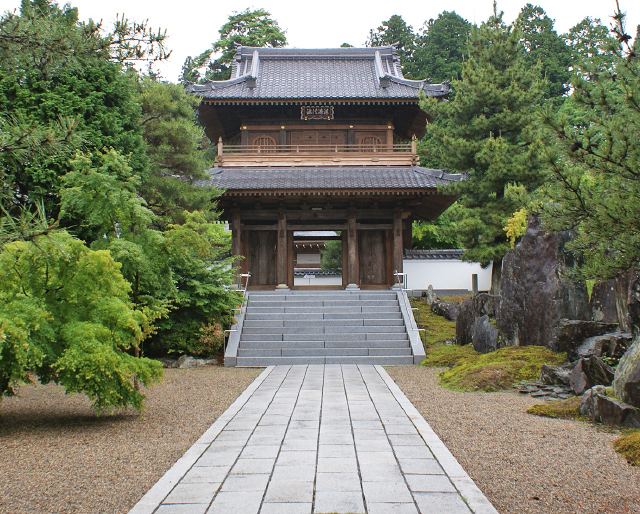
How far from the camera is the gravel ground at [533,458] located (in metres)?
3.72

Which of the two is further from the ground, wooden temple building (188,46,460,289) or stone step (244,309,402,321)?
wooden temple building (188,46,460,289)

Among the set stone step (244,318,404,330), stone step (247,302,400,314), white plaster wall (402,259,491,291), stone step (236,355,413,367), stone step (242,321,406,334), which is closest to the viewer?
stone step (236,355,413,367)

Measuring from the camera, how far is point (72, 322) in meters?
5.92

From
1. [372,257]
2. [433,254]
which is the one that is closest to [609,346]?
[372,257]

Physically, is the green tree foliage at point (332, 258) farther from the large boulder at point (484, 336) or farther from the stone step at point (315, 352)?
the large boulder at point (484, 336)

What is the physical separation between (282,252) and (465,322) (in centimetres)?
726

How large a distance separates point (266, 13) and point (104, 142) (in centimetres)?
3430

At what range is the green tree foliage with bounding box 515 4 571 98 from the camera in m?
38.0

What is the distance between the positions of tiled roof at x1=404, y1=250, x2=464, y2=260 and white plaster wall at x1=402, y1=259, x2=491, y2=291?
0.13m

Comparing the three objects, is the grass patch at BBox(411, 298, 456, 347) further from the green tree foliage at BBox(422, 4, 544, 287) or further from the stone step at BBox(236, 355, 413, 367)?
the green tree foliage at BBox(422, 4, 544, 287)

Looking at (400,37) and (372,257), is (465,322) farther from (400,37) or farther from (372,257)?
(400,37)

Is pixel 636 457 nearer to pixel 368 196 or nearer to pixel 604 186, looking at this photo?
pixel 604 186

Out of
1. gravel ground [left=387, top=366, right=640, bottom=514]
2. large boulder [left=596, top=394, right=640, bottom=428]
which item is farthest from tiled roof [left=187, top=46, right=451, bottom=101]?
large boulder [left=596, top=394, right=640, bottom=428]

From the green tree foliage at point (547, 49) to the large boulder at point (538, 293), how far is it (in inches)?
1144
